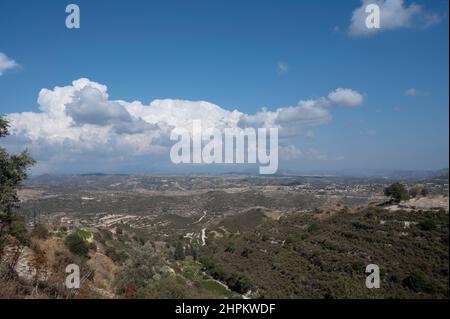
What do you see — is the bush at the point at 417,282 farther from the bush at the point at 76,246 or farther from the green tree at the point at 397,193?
the bush at the point at 76,246

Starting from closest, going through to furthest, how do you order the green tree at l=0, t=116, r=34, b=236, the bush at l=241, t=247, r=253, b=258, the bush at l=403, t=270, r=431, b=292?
1. the green tree at l=0, t=116, r=34, b=236
2. the bush at l=403, t=270, r=431, b=292
3. the bush at l=241, t=247, r=253, b=258

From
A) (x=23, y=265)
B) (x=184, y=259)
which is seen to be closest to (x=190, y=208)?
(x=184, y=259)

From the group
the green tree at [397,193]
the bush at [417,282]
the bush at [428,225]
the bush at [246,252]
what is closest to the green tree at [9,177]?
the bush at [417,282]

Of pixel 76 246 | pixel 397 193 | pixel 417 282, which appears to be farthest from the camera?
pixel 397 193

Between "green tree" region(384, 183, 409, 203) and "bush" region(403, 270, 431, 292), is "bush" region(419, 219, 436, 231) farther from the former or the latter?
"green tree" region(384, 183, 409, 203)

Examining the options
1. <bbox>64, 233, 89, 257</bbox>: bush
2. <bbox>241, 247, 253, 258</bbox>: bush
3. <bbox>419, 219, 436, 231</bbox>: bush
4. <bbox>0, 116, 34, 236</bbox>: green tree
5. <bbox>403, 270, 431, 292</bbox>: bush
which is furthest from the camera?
<bbox>241, 247, 253, 258</bbox>: bush

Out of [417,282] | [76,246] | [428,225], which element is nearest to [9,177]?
[76,246]

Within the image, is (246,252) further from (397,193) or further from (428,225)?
(428,225)

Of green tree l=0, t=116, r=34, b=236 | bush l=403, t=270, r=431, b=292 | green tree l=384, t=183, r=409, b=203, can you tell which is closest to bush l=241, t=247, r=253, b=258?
green tree l=384, t=183, r=409, b=203

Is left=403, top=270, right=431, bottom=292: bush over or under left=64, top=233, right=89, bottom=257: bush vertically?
under
